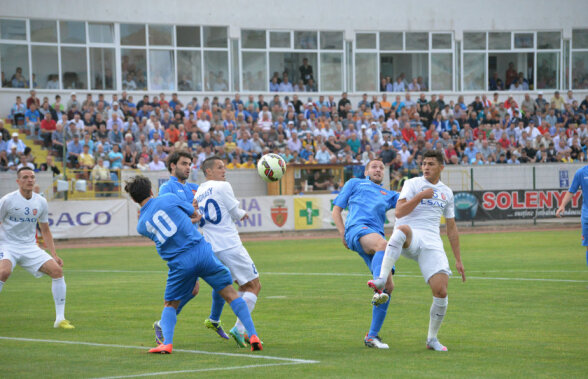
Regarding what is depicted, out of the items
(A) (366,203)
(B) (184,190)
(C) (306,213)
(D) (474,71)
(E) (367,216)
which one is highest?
(D) (474,71)

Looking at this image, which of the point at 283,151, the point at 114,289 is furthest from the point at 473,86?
the point at 114,289

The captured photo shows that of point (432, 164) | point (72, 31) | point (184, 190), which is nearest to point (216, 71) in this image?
point (72, 31)

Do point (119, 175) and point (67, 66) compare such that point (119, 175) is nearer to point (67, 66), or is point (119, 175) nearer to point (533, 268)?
point (67, 66)

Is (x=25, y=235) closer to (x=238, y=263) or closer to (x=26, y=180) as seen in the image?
(x=26, y=180)

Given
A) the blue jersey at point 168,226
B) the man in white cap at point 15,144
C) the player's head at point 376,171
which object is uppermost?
the man in white cap at point 15,144

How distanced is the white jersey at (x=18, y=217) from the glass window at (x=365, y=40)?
31.9 metres

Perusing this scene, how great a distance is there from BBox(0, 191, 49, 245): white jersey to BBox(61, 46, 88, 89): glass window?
2638 cm

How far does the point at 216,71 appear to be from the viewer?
39469 mm

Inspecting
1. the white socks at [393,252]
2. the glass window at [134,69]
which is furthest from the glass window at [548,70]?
the white socks at [393,252]

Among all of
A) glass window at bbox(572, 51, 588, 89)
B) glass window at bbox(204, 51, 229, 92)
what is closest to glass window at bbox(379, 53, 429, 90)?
glass window at bbox(572, 51, 588, 89)

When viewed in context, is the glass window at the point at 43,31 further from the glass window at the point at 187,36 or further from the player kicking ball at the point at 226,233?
the player kicking ball at the point at 226,233

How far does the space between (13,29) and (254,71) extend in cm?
1129

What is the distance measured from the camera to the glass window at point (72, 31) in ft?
121

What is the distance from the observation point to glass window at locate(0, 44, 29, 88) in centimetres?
3516
